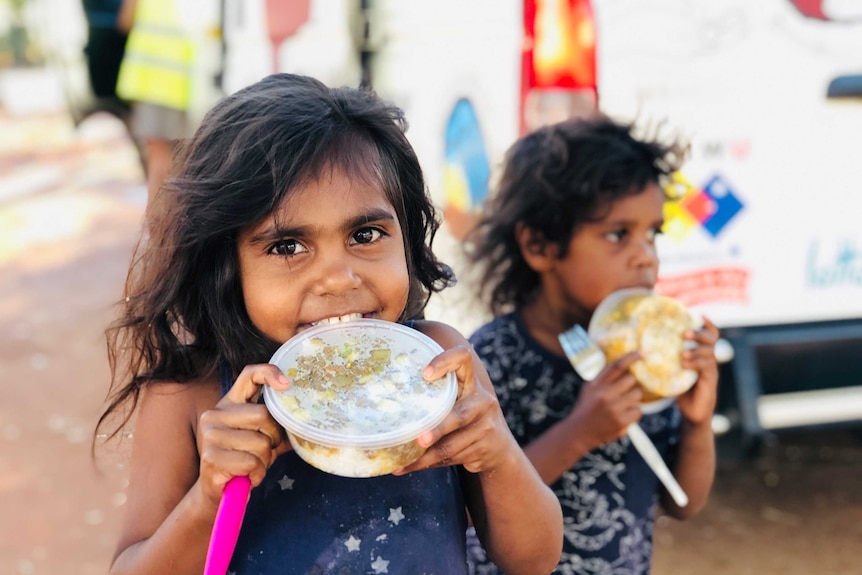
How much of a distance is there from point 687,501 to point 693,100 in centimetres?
154

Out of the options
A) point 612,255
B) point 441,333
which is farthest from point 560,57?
point 441,333

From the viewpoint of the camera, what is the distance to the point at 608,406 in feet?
5.95

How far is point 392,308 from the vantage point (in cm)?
140

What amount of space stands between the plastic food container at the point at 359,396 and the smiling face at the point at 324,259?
51 mm

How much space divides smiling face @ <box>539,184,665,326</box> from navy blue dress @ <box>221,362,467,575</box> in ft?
2.53

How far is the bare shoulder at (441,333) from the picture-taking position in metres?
1.47

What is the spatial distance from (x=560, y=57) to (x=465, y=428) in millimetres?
1880

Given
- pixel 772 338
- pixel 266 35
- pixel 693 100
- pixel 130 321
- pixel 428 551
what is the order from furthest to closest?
pixel 266 35 < pixel 772 338 < pixel 693 100 < pixel 130 321 < pixel 428 551

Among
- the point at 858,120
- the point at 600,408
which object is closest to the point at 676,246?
the point at 858,120

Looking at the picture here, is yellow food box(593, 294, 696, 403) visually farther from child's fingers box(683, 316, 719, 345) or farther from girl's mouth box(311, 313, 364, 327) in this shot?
girl's mouth box(311, 313, 364, 327)

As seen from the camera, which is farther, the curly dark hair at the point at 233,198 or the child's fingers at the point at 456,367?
the curly dark hair at the point at 233,198

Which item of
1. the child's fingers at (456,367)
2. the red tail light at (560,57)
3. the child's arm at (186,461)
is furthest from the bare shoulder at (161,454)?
the red tail light at (560,57)

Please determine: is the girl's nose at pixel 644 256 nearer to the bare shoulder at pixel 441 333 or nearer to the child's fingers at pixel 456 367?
the bare shoulder at pixel 441 333

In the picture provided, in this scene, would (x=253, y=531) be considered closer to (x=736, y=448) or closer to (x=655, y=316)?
(x=655, y=316)
